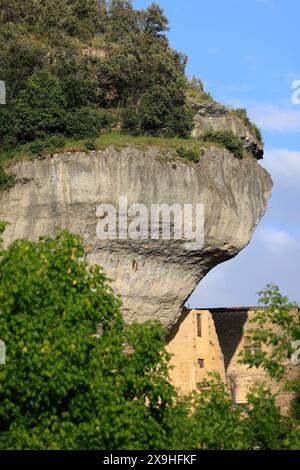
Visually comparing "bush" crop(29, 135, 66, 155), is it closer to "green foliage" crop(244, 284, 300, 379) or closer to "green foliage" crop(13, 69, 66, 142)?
"green foliage" crop(13, 69, 66, 142)

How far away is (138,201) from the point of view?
45188 mm

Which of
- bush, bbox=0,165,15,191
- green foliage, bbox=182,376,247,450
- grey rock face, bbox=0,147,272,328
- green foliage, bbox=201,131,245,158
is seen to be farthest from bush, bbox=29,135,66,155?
green foliage, bbox=182,376,247,450

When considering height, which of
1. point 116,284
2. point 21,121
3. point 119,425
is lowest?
point 119,425

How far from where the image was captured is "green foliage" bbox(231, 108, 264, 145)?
52.5 m

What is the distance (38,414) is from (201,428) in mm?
4598

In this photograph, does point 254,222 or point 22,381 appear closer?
point 22,381

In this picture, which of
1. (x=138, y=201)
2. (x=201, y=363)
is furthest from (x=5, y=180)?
(x=201, y=363)

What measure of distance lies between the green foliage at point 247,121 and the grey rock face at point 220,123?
46 cm

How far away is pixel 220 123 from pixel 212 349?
9730 millimetres

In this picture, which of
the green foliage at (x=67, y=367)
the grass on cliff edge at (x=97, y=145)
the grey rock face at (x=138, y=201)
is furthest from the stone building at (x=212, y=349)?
the green foliage at (x=67, y=367)

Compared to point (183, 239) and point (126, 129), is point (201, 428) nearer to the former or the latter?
point (183, 239)

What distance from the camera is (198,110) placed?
51781 mm

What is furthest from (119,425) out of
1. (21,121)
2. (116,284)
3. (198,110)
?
(198,110)

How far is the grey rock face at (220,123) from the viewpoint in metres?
50.9
